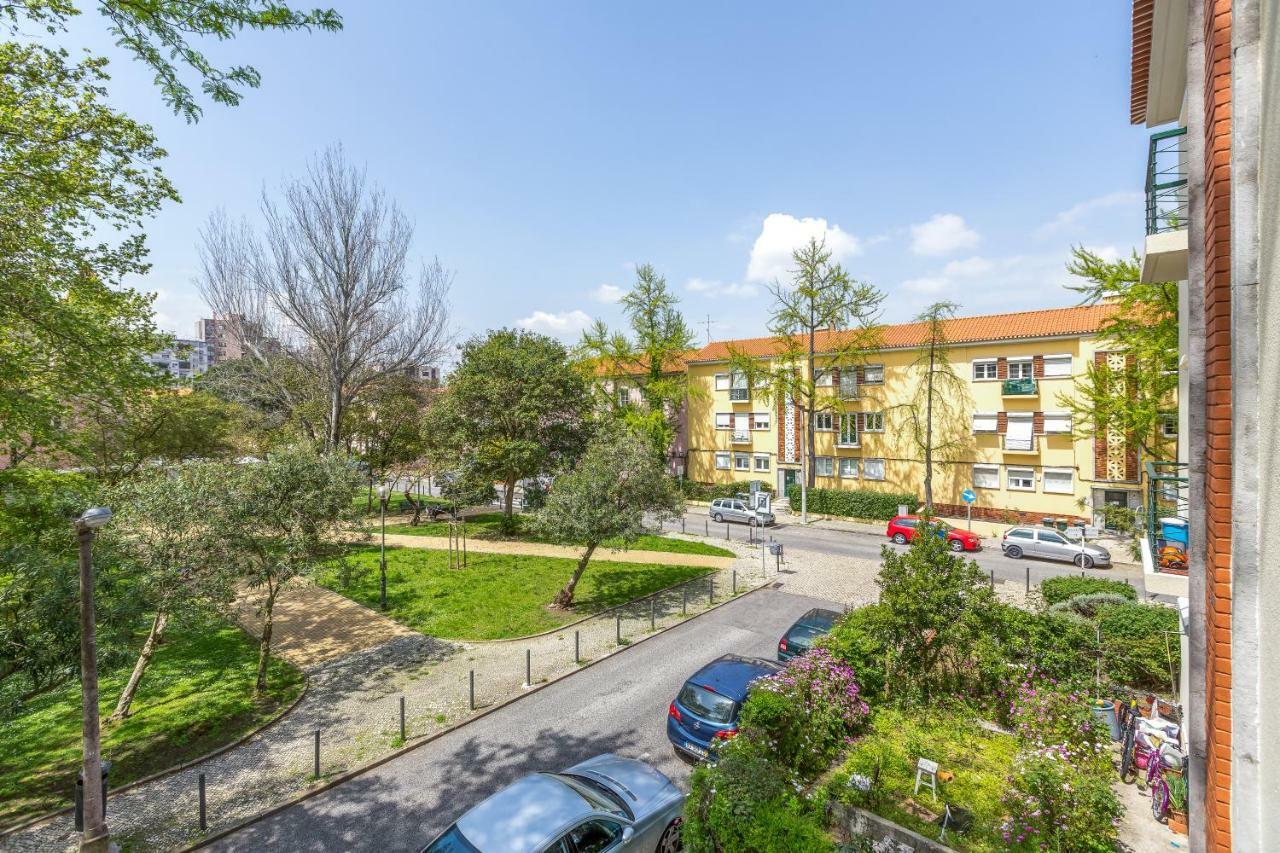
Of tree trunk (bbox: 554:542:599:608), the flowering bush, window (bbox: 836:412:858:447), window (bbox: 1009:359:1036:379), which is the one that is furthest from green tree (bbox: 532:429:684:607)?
window (bbox: 1009:359:1036:379)

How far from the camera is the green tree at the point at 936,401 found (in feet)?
97.9

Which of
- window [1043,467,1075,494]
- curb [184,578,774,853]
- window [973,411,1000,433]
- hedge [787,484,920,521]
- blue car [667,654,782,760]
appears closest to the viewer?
curb [184,578,774,853]

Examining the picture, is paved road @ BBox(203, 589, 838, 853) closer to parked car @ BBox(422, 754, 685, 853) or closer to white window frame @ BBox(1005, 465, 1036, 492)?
parked car @ BBox(422, 754, 685, 853)

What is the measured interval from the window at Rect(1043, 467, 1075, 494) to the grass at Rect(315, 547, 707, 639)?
1988cm

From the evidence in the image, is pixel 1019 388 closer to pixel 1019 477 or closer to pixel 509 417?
pixel 1019 477

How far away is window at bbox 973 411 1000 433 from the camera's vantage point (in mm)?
29062

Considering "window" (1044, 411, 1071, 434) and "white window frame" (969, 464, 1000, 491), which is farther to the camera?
"white window frame" (969, 464, 1000, 491)

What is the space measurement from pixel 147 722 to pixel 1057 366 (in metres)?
36.3

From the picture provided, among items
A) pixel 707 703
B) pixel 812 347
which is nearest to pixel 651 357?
pixel 812 347

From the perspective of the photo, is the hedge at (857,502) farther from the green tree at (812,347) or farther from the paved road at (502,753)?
the paved road at (502,753)

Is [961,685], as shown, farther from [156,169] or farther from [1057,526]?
[1057,526]

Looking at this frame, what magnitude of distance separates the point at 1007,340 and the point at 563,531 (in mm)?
25936

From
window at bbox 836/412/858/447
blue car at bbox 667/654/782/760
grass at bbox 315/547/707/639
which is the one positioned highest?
window at bbox 836/412/858/447

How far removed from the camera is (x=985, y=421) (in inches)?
1154
